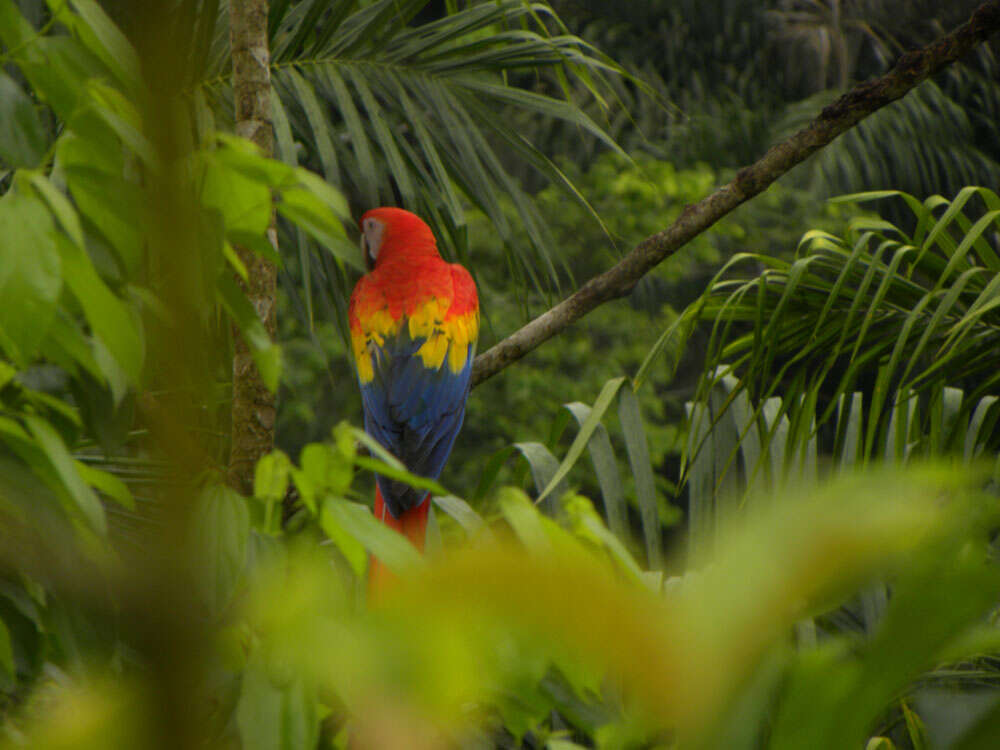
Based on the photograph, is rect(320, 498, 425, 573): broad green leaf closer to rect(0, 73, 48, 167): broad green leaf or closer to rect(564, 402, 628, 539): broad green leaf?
rect(0, 73, 48, 167): broad green leaf

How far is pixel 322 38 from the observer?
1084mm

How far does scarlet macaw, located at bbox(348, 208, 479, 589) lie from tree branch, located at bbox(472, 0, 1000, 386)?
0.24 m

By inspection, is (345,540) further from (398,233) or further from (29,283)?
(398,233)

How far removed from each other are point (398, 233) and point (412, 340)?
168 mm

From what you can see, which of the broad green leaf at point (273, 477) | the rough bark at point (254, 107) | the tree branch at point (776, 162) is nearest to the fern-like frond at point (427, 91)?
the tree branch at point (776, 162)

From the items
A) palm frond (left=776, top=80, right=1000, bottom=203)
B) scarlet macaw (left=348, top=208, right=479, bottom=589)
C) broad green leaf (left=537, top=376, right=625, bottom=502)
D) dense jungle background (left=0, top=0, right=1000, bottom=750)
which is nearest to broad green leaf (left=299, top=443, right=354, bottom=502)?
dense jungle background (left=0, top=0, right=1000, bottom=750)

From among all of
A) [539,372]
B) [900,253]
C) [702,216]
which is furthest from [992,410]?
[539,372]

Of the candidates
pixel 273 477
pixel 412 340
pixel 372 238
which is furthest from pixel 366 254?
pixel 273 477

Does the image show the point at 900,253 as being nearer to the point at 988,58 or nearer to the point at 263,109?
→ the point at 263,109

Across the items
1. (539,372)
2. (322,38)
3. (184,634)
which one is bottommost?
(539,372)

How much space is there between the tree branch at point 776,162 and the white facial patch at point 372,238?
44 centimetres

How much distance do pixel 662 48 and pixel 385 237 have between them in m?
3.60

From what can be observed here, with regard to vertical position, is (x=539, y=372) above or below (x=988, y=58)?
below

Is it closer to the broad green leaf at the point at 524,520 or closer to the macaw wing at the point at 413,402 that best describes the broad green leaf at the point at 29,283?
the broad green leaf at the point at 524,520
